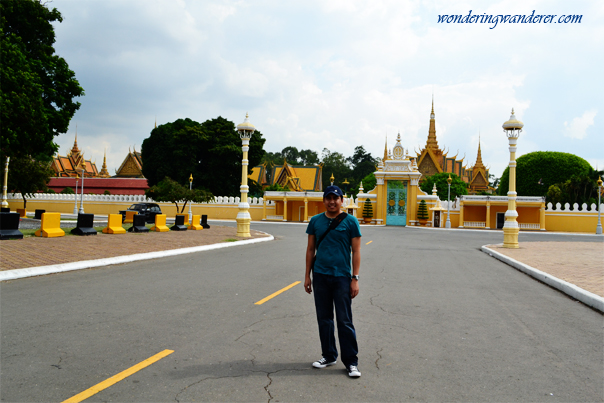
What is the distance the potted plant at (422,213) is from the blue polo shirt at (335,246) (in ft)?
128

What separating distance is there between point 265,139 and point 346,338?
166ft

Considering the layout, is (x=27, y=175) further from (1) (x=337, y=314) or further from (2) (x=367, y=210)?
(1) (x=337, y=314)

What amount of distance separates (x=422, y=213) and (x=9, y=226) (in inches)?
1370

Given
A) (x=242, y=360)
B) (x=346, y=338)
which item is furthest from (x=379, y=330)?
(x=242, y=360)

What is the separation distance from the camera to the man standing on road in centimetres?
417

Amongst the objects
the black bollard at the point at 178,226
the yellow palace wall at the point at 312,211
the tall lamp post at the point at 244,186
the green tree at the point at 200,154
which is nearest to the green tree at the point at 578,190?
the yellow palace wall at the point at 312,211

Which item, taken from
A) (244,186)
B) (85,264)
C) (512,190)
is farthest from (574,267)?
(244,186)

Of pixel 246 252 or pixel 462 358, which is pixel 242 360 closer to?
pixel 462 358

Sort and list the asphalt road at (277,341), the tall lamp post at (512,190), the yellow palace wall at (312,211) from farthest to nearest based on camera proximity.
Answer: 1. the yellow palace wall at (312,211)
2. the tall lamp post at (512,190)
3. the asphalt road at (277,341)

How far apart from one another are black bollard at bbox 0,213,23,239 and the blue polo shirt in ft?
42.8

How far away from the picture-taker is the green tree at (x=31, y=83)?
1848 cm

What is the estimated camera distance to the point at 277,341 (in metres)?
5.02

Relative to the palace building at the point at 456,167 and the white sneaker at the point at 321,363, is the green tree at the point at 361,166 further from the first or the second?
the white sneaker at the point at 321,363

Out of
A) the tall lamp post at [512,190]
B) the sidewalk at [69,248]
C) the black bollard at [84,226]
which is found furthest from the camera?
the tall lamp post at [512,190]
